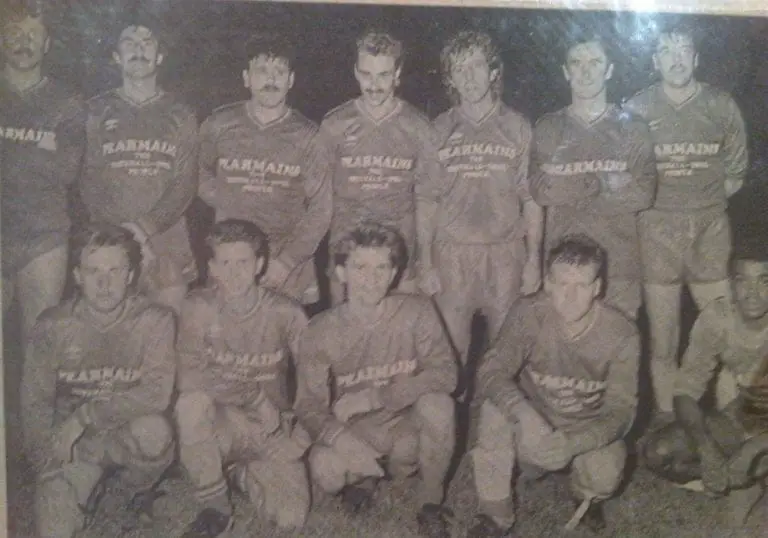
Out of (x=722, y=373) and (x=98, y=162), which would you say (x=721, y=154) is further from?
(x=98, y=162)

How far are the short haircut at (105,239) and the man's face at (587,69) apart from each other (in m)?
0.75

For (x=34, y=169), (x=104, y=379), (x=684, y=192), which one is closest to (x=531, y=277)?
(x=684, y=192)

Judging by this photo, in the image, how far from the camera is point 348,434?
1.39 metres

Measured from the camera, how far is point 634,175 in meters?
1.38

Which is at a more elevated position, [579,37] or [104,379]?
[579,37]

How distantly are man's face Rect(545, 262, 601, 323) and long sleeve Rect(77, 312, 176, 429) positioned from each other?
631mm

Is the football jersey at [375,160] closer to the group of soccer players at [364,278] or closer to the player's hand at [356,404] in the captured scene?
the group of soccer players at [364,278]

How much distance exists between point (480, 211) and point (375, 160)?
0.62 ft

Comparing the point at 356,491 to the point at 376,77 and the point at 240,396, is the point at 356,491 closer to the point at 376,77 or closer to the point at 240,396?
the point at 240,396

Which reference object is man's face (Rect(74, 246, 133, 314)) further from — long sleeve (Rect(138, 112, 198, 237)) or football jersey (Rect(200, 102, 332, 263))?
football jersey (Rect(200, 102, 332, 263))

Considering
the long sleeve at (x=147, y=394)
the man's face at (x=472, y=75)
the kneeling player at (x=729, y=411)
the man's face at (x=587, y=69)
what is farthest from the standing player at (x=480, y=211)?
the long sleeve at (x=147, y=394)

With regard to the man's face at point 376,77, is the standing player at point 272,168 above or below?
below

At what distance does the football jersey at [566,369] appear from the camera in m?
1.39

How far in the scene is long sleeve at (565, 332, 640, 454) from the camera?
1.40m
